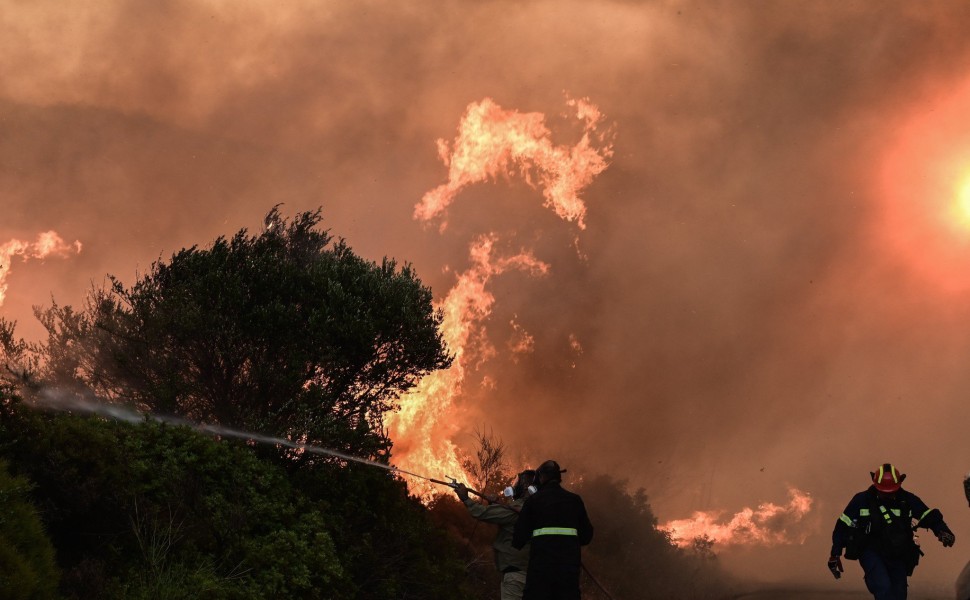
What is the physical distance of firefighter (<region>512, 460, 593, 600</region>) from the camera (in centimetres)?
1014

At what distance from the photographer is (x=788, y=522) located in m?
89.4

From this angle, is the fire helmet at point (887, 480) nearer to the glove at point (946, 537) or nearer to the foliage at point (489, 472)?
the glove at point (946, 537)

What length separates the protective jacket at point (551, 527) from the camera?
10211 millimetres

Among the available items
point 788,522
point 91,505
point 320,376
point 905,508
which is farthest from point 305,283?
point 788,522

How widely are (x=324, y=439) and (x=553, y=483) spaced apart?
11.9 m

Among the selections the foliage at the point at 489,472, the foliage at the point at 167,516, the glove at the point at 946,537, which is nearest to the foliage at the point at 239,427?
the foliage at the point at 167,516

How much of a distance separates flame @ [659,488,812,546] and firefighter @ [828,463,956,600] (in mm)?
57638

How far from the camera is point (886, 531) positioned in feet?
37.2

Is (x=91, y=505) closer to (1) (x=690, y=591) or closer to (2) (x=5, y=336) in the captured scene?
(2) (x=5, y=336)

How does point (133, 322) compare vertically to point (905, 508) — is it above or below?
above

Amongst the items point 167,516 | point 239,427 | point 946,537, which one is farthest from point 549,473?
point 239,427

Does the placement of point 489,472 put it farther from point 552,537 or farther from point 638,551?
point 552,537

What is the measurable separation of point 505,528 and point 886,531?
505 centimetres

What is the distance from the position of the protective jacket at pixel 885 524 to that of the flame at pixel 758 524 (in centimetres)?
5765
